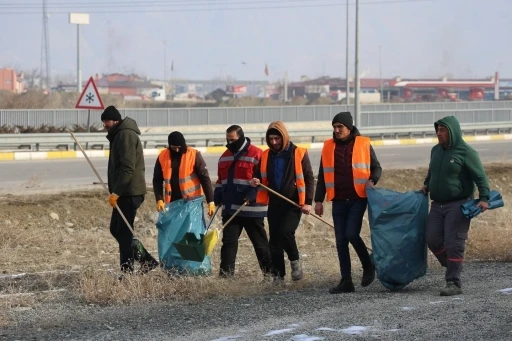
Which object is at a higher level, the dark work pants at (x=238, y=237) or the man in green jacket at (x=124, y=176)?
the man in green jacket at (x=124, y=176)

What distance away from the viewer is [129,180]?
33.5 feet

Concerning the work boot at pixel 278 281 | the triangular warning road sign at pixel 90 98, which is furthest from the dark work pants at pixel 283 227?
the triangular warning road sign at pixel 90 98

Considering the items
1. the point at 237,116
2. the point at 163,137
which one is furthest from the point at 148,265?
the point at 237,116

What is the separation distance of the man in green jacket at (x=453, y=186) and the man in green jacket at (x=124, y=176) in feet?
9.52

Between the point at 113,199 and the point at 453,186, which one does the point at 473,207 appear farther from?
the point at 113,199

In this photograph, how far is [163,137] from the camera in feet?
102

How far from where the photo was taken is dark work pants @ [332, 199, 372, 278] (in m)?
9.62

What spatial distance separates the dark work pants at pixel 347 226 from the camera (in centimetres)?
962

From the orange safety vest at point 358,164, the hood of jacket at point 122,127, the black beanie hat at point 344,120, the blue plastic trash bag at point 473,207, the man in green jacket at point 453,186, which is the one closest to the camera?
the blue plastic trash bag at point 473,207

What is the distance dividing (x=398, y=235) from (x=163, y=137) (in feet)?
71.9

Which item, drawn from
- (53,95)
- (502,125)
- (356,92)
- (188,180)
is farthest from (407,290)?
(53,95)

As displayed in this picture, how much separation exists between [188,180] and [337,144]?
191 centimetres

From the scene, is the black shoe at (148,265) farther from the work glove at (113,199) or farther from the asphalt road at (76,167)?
the asphalt road at (76,167)

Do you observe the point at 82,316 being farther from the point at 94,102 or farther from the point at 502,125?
the point at 502,125
